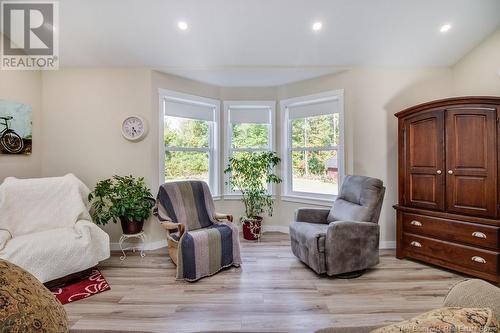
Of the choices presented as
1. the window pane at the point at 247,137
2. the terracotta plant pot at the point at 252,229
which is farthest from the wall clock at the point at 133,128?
the terracotta plant pot at the point at 252,229

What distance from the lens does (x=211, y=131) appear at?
13.9ft

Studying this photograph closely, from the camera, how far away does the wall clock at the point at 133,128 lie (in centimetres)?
338

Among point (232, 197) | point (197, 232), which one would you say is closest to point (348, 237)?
point (197, 232)

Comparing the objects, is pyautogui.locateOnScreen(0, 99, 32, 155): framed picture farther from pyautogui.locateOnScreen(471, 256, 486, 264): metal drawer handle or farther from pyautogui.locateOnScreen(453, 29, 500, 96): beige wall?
pyautogui.locateOnScreen(453, 29, 500, 96): beige wall

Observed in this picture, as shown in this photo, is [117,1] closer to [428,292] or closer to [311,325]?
[311,325]

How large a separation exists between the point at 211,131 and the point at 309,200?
1970 mm

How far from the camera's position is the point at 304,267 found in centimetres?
286

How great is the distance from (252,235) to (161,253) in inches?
52.1

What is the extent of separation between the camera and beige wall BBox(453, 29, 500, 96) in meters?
2.98

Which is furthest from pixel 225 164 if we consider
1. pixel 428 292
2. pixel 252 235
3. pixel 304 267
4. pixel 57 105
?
pixel 428 292

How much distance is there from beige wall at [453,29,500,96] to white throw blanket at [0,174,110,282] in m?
4.79

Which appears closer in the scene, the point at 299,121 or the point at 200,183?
the point at 200,183

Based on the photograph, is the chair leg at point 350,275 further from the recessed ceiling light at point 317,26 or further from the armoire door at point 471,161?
the recessed ceiling light at point 317,26

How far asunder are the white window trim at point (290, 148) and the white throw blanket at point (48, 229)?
8.92 feet
